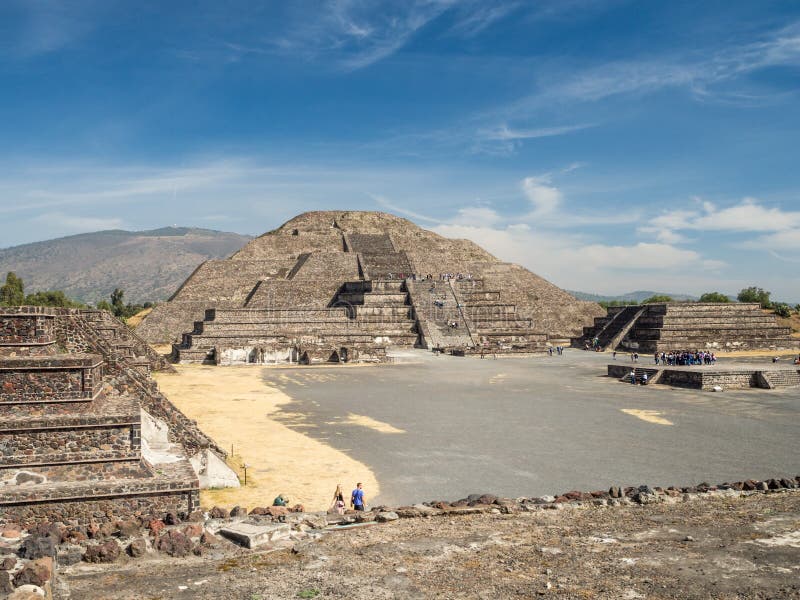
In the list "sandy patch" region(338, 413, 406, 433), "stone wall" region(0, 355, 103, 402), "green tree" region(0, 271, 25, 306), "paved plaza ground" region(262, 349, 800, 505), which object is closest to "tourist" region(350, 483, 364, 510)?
"paved plaza ground" region(262, 349, 800, 505)

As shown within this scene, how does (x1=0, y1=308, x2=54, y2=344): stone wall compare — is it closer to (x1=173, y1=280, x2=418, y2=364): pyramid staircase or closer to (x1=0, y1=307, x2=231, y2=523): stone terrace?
(x1=0, y1=307, x2=231, y2=523): stone terrace

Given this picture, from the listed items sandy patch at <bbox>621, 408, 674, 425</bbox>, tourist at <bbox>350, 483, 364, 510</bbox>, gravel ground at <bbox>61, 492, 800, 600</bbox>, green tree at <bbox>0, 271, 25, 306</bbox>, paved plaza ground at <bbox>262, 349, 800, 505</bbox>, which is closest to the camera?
gravel ground at <bbox>61, 492, 800, 600</bbox>

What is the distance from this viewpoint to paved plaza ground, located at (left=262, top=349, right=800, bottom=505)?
1112cm

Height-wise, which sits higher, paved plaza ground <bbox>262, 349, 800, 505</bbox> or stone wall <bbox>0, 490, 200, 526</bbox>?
stone wall <bbox>0, 490, 200, 526</bbox>

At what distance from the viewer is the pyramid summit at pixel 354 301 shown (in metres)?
35.5

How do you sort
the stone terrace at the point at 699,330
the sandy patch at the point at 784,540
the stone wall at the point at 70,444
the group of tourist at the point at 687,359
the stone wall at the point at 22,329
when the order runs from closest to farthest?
1. the sandy patch at the point at 784,540
2. the stone wall at the point at 70,444
3. the stone wall at the point at 22,329
4. the group of tourist at the point at 687,359
5. the stone terrace at the point at 699,330

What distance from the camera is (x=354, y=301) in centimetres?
4266

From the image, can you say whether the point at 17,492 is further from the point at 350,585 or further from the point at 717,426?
the point at 717,426

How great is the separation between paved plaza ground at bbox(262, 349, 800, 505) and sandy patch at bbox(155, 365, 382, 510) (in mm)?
365

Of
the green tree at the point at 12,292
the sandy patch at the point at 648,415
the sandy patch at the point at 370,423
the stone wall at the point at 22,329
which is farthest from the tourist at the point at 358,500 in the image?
the green tree at the point at 12,292

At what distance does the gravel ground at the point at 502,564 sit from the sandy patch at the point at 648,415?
8.59 metres

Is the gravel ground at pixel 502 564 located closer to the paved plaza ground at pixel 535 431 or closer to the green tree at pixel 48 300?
the paved plaza ground at pixel 535 431

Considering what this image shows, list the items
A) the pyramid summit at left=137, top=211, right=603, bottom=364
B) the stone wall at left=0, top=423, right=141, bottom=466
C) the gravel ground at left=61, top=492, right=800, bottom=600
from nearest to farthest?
1. the gravel ground at left=61, top=492, right=800, bottom=600
2. the stone wall at left=0, top=423, right=141, bottom=466
3. the pyramid summit at left=137, top=211, right=603, bottom=364

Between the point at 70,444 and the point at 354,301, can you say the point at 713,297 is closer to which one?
the point at 354,301
